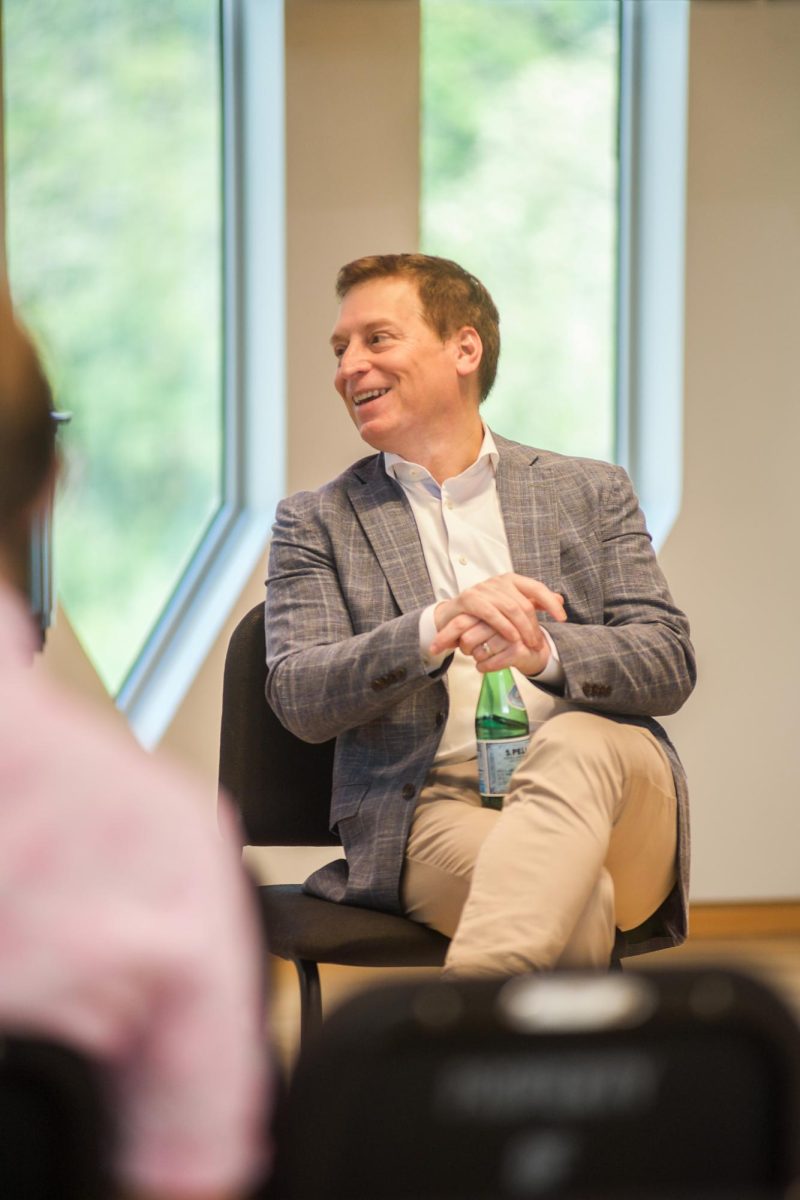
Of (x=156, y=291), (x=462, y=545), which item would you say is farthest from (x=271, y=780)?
(x=156, y=291)

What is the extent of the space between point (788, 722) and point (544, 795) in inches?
108

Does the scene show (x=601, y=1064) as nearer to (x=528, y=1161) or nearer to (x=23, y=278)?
(x=528, y=1161)

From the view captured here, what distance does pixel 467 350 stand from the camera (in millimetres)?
2611

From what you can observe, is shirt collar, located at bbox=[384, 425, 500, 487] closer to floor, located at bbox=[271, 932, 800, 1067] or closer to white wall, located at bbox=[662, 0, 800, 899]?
floor, located at bbox=[271, 932, 800, 1067]

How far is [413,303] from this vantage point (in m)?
2.57

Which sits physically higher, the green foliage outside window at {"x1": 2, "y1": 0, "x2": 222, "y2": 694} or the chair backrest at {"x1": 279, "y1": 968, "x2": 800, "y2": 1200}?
the green foliage outside window at {"x1": 2, "y1": 0, "x2": 222, "y2": 694}

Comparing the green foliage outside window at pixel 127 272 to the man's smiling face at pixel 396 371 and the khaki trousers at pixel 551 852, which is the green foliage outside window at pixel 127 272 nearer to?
the man's smiling face at pixel 396 371

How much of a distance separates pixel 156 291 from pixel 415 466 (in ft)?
6.81

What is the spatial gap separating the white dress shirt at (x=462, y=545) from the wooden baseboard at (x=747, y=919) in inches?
90.6

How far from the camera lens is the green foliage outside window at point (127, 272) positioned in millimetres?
4121

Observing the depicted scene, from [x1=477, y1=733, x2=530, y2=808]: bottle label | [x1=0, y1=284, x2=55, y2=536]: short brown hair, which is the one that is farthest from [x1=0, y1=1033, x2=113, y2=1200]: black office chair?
[x1=477, y1=733, x2=530, y2=808]: bottle label

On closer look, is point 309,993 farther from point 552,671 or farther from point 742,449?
point 742,449

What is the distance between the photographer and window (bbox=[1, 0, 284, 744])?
412cm

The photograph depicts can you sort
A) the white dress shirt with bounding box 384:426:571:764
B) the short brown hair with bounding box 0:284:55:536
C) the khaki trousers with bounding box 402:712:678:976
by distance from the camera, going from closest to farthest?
the short brown hair with bounding box 0:284:55:536 < the khaki trousers with bounding box 402:712:678:976 < the white dress shirt with bounding box 384:426:571:764
